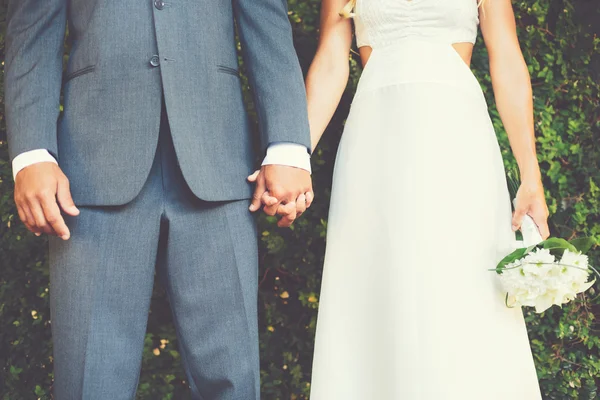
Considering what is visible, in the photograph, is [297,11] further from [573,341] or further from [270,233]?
[573,341]

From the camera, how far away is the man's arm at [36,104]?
5.46 ft

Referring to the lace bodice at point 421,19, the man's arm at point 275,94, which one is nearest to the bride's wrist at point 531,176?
the lace bodice at point 421,19

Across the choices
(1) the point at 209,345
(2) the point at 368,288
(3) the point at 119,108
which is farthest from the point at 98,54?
(2) the point at 368,288

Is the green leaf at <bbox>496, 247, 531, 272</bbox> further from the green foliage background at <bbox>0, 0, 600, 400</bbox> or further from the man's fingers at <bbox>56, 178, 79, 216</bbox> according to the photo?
the man's fingers at <bbox>56, 178, 79, 216</bbox>

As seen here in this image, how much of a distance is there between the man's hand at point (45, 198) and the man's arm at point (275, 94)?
0.46 meters

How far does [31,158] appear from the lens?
1692 mm

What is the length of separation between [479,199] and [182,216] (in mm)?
900

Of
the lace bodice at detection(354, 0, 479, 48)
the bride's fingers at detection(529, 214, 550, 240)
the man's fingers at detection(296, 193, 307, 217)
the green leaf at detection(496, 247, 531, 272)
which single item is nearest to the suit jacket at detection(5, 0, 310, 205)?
the man's fingers at detection(296, 193, 307, 217)

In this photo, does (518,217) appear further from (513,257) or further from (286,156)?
(286,156)

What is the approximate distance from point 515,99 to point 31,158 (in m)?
1.45

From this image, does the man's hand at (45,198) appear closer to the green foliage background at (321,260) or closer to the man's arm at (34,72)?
the man's arm at (34,72)

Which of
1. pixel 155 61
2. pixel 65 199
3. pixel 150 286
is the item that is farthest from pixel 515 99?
pixel 65 199

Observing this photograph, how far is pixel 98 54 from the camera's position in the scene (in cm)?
172

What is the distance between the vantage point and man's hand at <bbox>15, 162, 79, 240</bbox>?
1649mm
